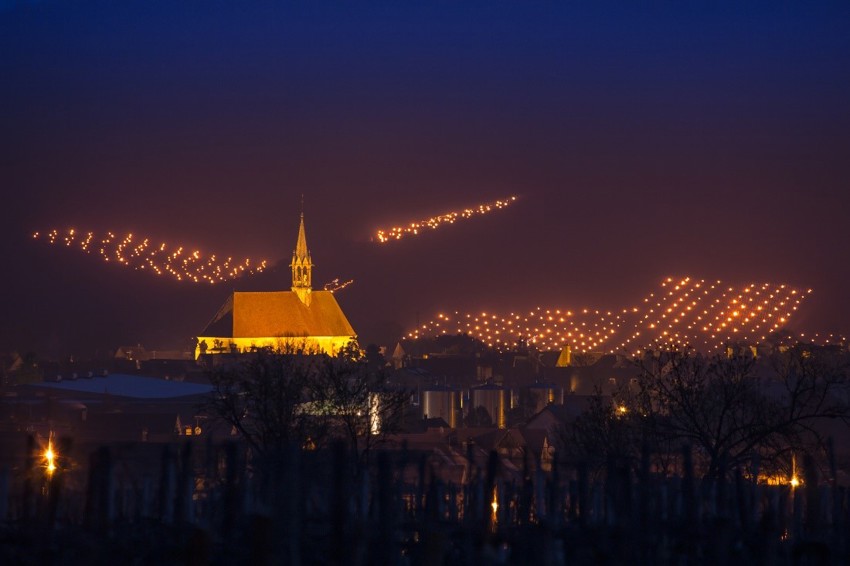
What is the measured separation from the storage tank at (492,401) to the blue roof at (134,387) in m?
15.5

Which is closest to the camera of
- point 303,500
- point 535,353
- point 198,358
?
point 303,500

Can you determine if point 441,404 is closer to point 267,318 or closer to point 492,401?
point 492,401

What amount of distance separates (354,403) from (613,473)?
13860mm

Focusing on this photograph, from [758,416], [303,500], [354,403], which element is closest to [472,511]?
[303,500]

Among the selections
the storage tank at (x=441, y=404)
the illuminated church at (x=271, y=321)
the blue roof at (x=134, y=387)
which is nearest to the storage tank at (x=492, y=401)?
the storage tank at (x=441, y=404)

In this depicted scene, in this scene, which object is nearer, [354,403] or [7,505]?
[7,505]

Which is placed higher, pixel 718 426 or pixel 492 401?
pixel 492 401

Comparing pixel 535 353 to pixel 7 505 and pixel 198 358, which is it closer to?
pixel 198 358

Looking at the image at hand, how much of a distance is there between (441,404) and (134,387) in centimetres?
1760

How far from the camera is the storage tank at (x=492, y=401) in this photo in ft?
278

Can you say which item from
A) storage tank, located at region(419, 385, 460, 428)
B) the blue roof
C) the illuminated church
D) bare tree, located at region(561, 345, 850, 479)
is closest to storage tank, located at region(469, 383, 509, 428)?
storage tank, located at region(419, 385, 460, 428)

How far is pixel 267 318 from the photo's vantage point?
5079 inches

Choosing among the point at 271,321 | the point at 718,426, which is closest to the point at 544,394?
the point at 271,321

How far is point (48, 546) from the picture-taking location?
27.4 feet
